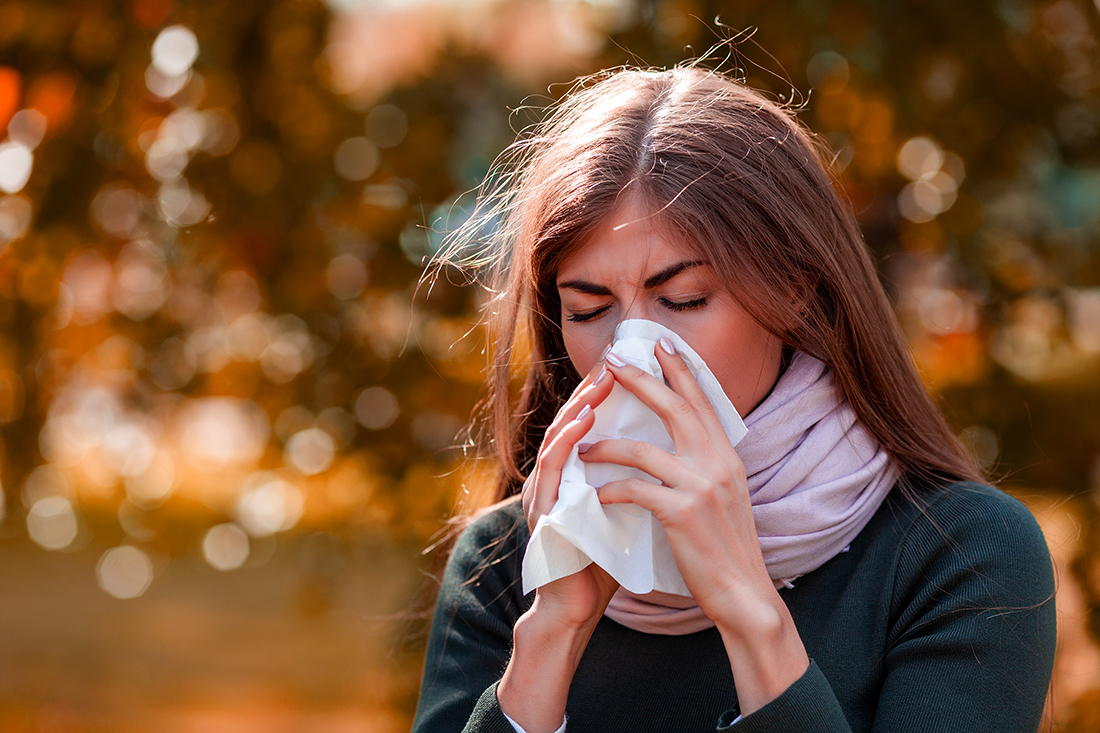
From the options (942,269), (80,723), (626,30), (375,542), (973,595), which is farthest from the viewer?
(80,723)

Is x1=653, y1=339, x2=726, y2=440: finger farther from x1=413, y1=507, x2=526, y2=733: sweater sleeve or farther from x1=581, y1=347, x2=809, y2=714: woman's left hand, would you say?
x1=413, y1=507, x2=526, y2=733: sweater sleeve

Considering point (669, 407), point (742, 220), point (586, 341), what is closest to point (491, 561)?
point (586, 341)

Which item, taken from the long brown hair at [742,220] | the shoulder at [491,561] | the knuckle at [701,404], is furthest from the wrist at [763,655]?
the shoulder at [491,561]

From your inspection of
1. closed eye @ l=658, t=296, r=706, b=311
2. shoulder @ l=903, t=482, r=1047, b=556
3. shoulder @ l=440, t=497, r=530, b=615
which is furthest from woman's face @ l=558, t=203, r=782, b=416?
shoulder @ l=440, t=497, r=530, b=615

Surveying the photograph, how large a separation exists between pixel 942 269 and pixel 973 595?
177 centimetres

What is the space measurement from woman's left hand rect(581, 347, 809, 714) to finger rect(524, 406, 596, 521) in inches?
1.5

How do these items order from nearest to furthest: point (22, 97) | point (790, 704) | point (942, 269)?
point (790, 704)
point (22, 97)
point (942, 269)

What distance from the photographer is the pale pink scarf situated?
5.11 feet

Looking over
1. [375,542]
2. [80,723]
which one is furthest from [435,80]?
[80,723]

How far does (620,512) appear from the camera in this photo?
145 cm

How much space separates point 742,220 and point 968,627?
2.30ft

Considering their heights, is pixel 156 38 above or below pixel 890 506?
above

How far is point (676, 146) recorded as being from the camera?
5.22 feet

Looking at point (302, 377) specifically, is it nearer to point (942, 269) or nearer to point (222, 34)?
point (222, 34)
